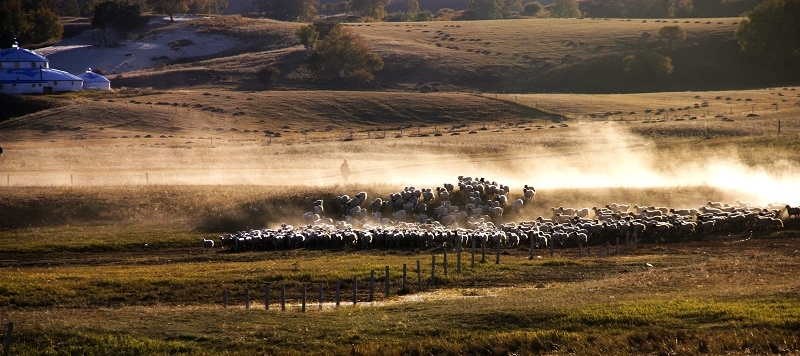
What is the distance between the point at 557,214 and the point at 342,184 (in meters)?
13.6

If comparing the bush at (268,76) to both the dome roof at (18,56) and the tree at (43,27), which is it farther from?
the tree at (43,27)

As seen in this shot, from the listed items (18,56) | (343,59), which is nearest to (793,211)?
(343,59)

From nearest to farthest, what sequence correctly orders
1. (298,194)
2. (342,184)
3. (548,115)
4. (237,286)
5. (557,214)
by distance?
(237,286) → (557,214) → (298,194) → (342,184) → (548,115)

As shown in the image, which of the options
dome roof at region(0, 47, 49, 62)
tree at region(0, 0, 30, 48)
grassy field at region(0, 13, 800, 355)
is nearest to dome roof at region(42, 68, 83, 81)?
dome roof at region(0, 47, 49, 62)

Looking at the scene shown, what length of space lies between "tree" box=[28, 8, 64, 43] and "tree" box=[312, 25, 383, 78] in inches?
2351

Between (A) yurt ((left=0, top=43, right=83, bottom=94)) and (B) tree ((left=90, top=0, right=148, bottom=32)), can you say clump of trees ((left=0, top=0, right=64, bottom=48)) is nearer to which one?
(B) tree ((left=90, top=0, right=148, bottom=32))

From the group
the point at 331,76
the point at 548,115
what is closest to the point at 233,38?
the point at 331,76

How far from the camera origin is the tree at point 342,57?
148 m

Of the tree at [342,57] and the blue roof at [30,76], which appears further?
the tree at [342,57]

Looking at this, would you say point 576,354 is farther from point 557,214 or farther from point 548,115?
point 548,115

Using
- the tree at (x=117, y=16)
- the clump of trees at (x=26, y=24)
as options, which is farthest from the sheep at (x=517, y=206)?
the tree at (x=117, y=16)

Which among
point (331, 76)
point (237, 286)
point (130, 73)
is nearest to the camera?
point (237, 286)

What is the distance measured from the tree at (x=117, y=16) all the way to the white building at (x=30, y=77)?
47.0 m

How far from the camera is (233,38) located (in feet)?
604
